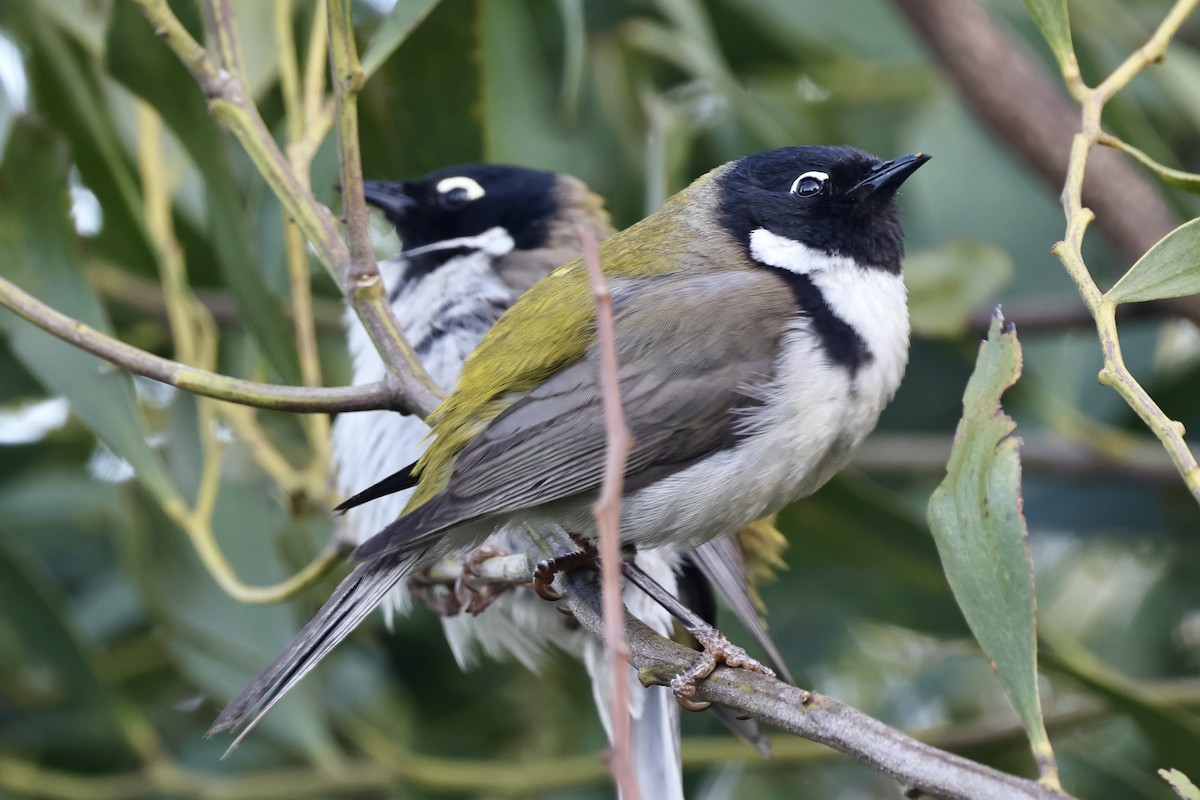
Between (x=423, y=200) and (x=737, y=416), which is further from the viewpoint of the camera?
(x=423, y=200)

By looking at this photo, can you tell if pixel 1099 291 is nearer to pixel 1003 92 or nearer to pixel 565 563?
pixel 565 563

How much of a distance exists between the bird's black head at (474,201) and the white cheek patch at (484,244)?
11 millimetres

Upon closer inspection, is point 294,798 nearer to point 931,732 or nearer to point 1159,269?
point 931,732

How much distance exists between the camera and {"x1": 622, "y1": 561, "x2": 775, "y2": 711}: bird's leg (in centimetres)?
208

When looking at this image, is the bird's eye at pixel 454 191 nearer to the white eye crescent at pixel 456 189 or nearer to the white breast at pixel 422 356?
the white eye crescent at pixel 456 189

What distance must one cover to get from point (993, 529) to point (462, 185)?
89.1 inches

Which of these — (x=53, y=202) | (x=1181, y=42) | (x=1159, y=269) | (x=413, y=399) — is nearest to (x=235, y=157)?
(x=53, y=202)

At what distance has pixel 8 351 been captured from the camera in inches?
170

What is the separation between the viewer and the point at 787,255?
276 centimetres

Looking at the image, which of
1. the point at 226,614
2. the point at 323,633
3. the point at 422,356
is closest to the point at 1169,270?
the point at 323,633

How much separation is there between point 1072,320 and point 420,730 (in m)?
2.34

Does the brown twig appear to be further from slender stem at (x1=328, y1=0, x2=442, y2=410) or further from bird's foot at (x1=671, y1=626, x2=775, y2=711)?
slender stem at (x1=328, y1=0, x2=442, y2=410)

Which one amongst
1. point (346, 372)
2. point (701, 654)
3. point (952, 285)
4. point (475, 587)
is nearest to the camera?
point (701, 654)

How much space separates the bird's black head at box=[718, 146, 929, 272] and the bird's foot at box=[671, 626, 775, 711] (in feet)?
2.74
